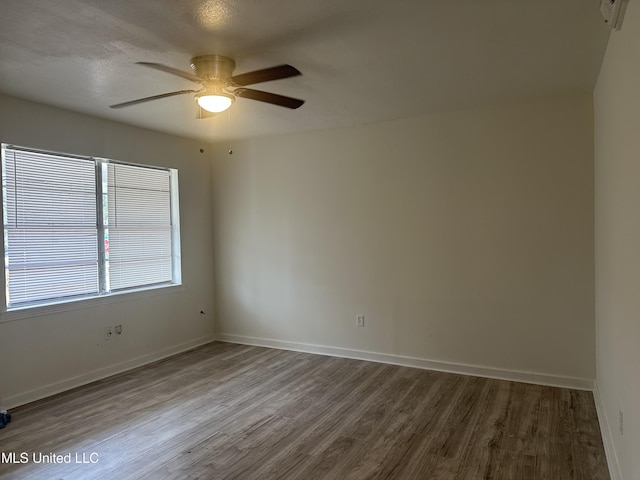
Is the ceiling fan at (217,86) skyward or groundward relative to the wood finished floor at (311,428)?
skyward

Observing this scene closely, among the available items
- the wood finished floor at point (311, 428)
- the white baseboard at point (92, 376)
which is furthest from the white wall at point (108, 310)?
the wood finished floor at point (311, 428)

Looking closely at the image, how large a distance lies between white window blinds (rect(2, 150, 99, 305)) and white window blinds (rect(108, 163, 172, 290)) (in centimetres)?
22

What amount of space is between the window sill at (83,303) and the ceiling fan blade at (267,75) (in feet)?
8.72

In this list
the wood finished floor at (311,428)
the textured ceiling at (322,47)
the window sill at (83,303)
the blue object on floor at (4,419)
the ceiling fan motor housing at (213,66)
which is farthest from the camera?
the window sill at (83,303)

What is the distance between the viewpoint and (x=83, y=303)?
4133mm

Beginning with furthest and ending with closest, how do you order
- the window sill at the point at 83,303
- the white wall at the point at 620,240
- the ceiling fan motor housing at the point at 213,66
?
1. the window sill at the point at 83,303
2. the ceiling fan motor housing at the point at 213,66
3. the white wall at the point at 620,240

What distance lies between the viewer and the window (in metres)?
3.70

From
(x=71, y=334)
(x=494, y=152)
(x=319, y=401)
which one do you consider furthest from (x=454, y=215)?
(x=71, y=334)

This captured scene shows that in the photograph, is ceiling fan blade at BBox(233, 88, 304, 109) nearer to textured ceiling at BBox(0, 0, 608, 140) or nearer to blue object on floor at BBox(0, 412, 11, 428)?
textured ceiling at BBox(0, 0, 608, 140)

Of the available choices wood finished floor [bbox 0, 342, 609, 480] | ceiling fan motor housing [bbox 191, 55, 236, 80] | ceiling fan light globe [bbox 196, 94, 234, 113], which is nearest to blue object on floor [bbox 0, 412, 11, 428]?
wood finished floor [bbox 0, 342, 609, 480]

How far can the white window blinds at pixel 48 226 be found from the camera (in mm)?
3668

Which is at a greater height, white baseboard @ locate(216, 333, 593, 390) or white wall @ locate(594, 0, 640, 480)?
white wall @ locate(594, 0, 640, 480)

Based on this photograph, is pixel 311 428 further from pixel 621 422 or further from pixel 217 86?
pixel 217 86

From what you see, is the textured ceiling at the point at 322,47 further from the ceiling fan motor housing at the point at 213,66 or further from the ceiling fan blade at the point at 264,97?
the ceiling fan blade at the point at 264,97
